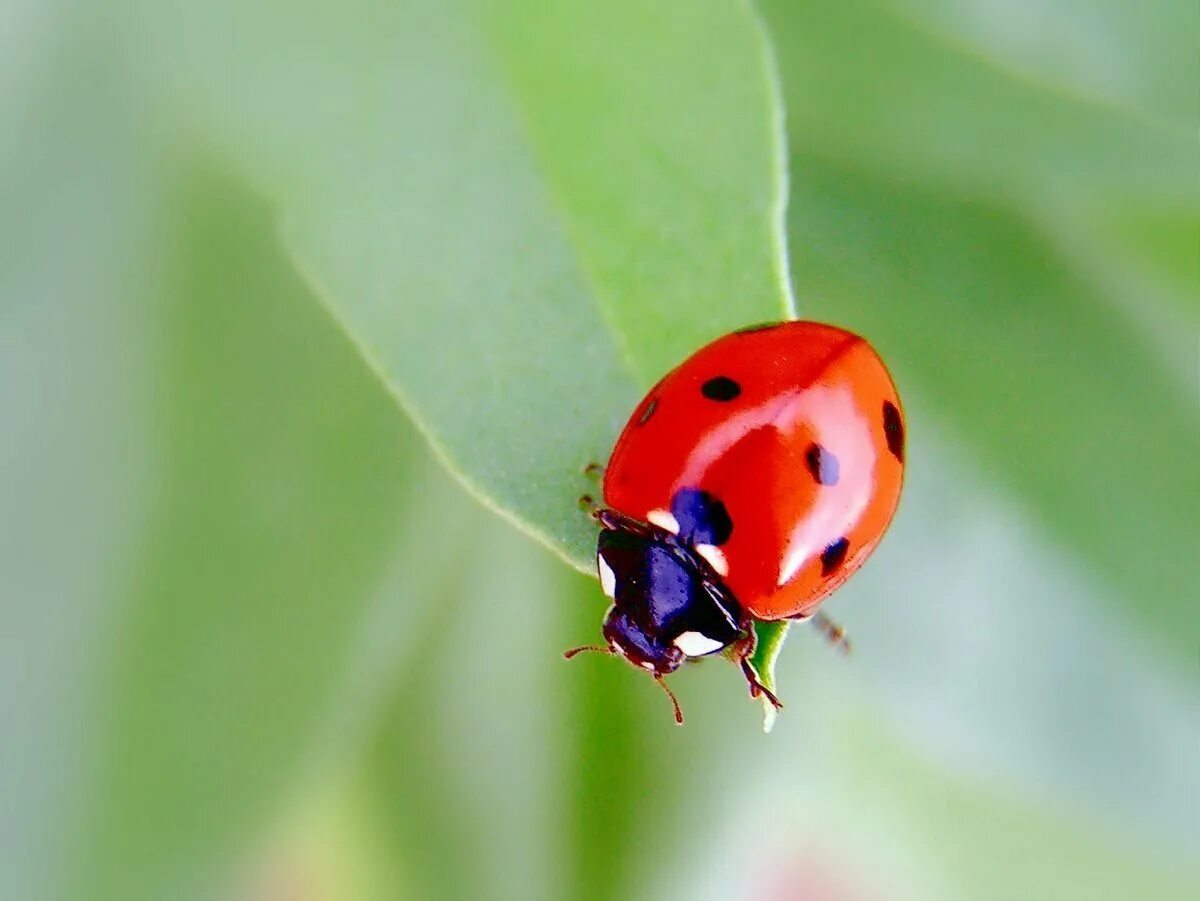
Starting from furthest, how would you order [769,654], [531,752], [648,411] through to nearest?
[531,752] < [648,411] < [769,654]

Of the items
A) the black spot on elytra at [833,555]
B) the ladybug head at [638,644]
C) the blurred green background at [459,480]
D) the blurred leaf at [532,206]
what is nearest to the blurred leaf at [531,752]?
the blurred green background at [459,480]

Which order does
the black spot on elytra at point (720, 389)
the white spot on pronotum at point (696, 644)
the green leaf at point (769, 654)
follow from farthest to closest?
the white spot on pronotum at point (696, 644) < the black spot on elytra at point (720, 389) < the green leaf at point (769, 654)

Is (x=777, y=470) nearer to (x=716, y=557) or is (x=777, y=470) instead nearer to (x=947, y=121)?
(x=716, y=557)

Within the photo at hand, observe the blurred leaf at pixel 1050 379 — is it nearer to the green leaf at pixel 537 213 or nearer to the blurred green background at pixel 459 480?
the blurred green background at pixel 459 480

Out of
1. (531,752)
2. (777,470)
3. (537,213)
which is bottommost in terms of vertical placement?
(531,752)

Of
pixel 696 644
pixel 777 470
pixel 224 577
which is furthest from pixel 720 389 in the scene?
pixel 224 577
